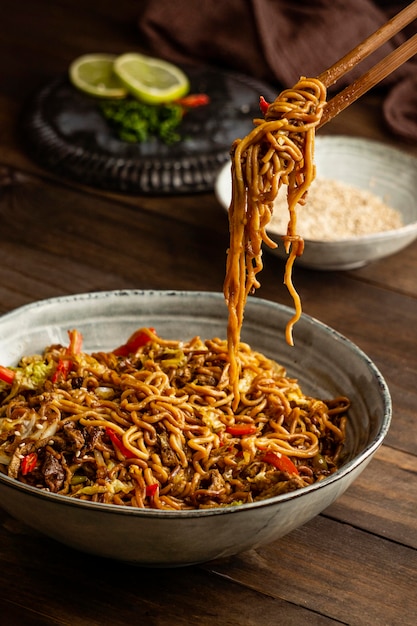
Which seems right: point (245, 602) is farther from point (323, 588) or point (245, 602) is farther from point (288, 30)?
point (288, 30)

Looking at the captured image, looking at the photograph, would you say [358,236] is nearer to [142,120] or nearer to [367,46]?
[367,46]

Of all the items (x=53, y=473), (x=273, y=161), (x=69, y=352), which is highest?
(x=273, y=161)

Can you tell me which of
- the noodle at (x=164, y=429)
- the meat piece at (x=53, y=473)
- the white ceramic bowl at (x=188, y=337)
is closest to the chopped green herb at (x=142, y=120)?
the white ceramic bowl at (x=188, y=337)

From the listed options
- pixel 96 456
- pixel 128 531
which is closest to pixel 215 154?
pixel 96 456

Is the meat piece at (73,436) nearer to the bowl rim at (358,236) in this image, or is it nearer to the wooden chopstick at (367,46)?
the wooden chopstick at (367,46)

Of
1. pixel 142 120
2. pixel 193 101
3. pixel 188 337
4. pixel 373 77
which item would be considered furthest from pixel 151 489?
pixel 193 101

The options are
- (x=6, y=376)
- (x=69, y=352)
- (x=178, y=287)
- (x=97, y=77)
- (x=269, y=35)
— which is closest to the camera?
(x=6, y=376)

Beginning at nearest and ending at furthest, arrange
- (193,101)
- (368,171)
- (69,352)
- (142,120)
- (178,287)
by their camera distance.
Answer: (69,352) → (178,287) → (368,171) → (142,120) → (193,101)
